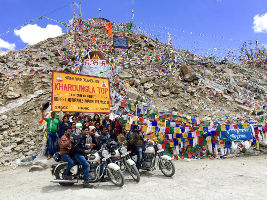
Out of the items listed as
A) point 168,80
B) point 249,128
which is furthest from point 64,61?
point 249,128

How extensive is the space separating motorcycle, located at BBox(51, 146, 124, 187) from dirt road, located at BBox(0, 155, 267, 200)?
22 cm

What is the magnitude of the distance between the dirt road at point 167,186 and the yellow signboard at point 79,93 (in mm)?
3126

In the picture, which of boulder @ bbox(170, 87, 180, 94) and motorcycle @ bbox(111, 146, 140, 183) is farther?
boulder @ bbox(170, 87, 180, 94)

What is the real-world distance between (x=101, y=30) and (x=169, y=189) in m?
35.5

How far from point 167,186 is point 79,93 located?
21.2 ft

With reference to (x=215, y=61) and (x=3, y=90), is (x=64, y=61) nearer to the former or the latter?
(x=3, y=90)

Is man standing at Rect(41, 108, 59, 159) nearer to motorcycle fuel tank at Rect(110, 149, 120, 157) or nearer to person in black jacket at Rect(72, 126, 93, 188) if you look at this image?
person in black jacket at Rect(72, 126, 93, 188)

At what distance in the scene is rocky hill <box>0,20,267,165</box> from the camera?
13148 mm

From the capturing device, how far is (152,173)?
7594 mm

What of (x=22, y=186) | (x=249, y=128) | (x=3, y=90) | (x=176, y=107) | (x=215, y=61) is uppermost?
(x=215, y=61)

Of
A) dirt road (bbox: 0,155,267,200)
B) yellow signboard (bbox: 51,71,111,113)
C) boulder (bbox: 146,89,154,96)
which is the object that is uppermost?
boulder (bbox: 146,89,154,96)

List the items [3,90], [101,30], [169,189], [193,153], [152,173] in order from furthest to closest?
1. [101,30]
2. [3,90]
3. [193,153]
4. [152,173]
5. [169,189]

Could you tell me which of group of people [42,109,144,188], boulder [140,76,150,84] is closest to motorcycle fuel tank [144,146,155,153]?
group of people [42,109,144,188]

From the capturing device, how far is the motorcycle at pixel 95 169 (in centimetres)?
588
